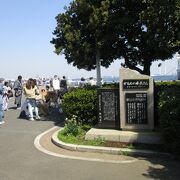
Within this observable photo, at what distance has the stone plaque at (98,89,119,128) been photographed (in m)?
11.5

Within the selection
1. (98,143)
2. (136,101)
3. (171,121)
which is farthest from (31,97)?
(171,121)

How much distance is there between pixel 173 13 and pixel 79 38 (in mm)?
5586

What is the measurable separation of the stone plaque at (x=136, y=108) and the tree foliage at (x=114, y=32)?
5.78 metres

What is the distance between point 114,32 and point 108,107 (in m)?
7.89

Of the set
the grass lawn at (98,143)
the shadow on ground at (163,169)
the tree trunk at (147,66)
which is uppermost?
the tree trunk at (147,66)

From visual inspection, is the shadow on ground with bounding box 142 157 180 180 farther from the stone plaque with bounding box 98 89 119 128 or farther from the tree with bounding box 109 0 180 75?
the tree with bounding box 109 0 180 75

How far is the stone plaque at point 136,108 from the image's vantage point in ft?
36.4

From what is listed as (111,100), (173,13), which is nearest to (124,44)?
(173,13)

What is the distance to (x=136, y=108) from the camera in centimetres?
1114

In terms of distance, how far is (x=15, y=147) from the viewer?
10.5 metres

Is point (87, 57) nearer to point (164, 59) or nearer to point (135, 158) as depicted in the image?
point (164, 59)

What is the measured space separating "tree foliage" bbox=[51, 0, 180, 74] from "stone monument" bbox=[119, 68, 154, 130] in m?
5.52

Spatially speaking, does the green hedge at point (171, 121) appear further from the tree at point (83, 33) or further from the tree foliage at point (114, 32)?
the tree at point (83, 33)

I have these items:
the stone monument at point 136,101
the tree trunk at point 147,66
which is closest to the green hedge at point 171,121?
the stone monument at point 136,101
